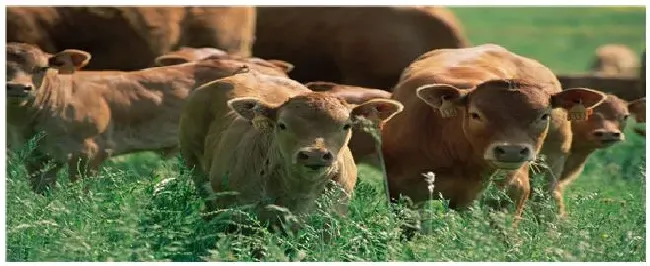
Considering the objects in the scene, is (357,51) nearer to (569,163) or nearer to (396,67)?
(396,67)

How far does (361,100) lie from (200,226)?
232cm

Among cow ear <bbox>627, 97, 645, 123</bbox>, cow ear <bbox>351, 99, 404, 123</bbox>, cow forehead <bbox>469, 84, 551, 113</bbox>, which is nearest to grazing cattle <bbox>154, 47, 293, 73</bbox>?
cow ear <bbox>627, 97, 645, 123</bbox>

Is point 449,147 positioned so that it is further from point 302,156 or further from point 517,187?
point 302,156

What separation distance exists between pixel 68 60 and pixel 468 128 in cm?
361

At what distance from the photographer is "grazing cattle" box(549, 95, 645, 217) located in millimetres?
11430

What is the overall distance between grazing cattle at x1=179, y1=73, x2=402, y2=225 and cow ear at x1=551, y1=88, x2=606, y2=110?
1002 mm

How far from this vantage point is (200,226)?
8992 millimetres

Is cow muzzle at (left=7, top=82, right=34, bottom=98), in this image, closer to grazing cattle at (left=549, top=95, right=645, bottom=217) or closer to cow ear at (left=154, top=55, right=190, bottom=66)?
cow ear at (left=154, top=55, right=190, bottom=66)

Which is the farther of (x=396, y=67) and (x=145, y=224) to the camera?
(x=396, y=67)

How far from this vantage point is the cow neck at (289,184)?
9008mm

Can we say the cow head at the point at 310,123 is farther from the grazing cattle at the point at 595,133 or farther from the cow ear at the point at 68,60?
the cow ear at the point at 68,60

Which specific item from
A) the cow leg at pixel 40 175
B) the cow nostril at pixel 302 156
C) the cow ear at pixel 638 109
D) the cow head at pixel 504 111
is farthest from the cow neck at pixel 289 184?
the cow ear at pixel 638 109

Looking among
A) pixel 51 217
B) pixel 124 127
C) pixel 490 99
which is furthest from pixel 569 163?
pixel 51 217
